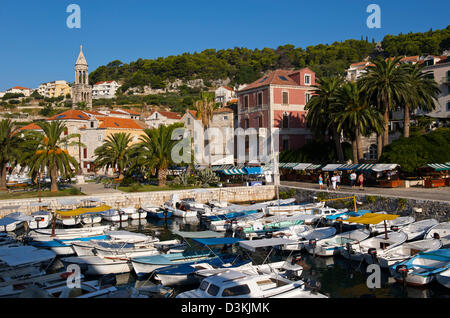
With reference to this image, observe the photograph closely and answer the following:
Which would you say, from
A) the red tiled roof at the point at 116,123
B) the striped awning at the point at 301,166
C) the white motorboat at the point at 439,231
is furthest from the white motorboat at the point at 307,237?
the red tiled roof at the point at 116,123

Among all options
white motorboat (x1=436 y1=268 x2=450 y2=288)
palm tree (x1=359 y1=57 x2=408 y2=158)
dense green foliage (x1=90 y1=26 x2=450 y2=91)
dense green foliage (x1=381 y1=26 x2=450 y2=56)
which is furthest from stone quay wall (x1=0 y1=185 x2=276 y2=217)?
dense green foliage (x1=90 y1=26 x2=450 y2=91)

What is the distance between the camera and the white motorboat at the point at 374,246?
62.5 ft

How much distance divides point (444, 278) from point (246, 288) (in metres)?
8.42

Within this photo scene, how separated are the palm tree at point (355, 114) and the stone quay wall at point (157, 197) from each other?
10.2 meters

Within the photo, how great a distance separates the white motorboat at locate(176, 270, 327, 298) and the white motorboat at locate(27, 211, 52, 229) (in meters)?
19.0

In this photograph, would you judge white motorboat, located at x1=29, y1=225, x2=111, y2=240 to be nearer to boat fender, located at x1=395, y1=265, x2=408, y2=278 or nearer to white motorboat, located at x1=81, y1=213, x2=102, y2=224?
white motorboat, located at x1=81, y1=213, x2=102, y2=224

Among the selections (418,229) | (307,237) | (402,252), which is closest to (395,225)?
(418,229)

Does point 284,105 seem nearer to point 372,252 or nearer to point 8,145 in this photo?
point 8,145

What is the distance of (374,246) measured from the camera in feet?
66.4

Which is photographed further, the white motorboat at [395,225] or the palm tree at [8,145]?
the palm tree at [8,145]

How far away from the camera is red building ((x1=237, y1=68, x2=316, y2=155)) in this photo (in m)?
51.5

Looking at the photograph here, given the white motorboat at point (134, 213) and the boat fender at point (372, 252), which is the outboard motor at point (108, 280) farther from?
the white motorboat at point (134, 213)
